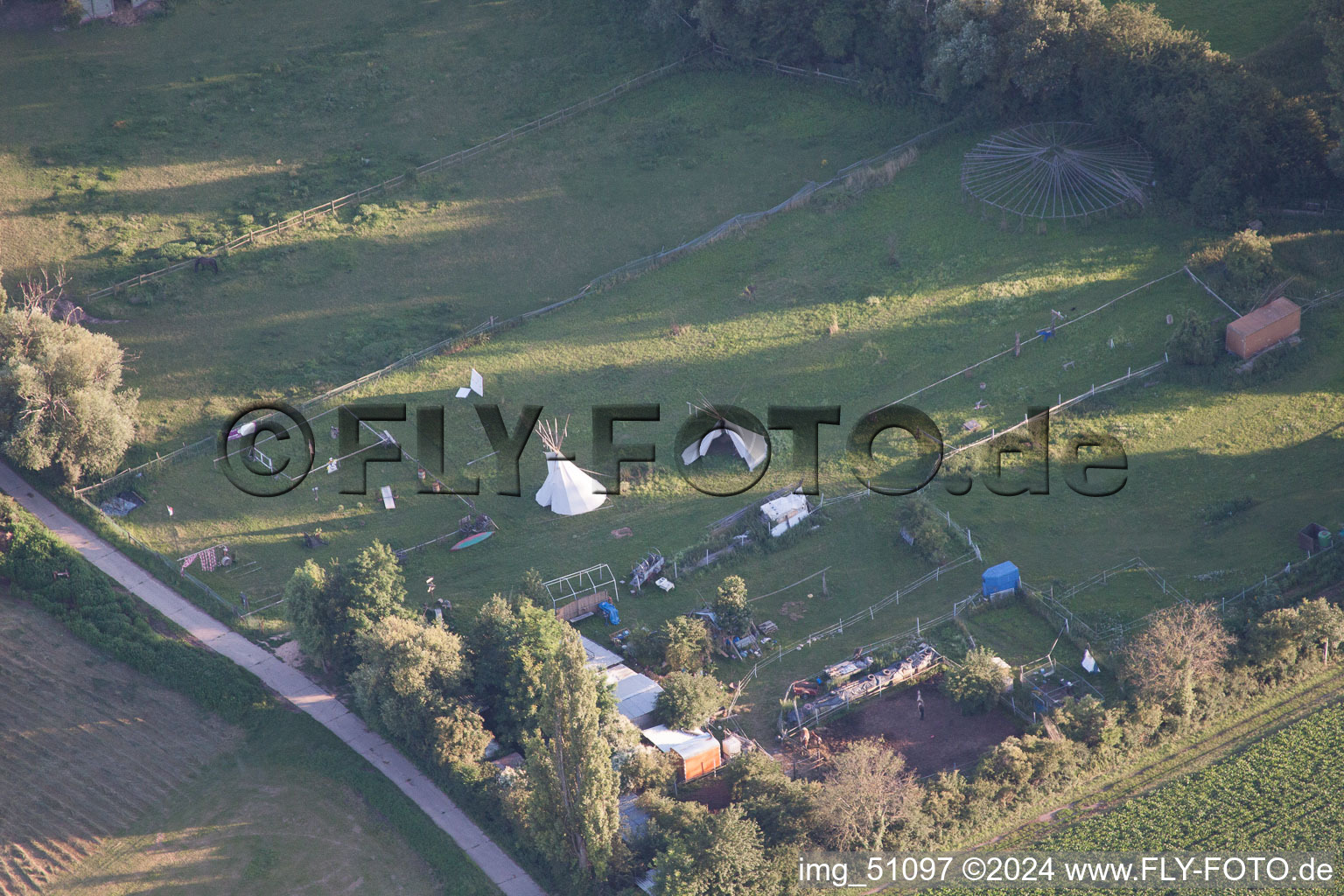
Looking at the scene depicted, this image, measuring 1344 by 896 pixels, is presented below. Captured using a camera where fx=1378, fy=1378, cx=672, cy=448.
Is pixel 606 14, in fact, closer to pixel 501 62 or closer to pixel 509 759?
pixel 501 62

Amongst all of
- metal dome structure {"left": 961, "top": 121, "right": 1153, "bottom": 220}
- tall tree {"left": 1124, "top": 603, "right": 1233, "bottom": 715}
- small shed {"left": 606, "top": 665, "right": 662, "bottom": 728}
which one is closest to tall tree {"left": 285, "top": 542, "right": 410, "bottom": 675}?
small shed {"left": 606, "top": 665, "right": 662, "bottom": 728}

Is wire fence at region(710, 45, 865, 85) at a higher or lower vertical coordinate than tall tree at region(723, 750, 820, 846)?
higher

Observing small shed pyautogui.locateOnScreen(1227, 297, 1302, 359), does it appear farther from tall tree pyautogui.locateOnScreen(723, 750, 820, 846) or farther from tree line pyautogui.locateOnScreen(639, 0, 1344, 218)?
tall tree pyautogui.locateOnScreen(723, 750, 820, 846)

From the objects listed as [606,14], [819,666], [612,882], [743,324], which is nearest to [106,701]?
[612,882]

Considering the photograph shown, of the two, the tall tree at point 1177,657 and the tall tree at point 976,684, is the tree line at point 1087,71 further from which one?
the tall tree at point 976,684

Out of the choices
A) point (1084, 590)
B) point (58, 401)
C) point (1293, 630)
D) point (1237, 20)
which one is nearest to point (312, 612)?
point (58, 401)

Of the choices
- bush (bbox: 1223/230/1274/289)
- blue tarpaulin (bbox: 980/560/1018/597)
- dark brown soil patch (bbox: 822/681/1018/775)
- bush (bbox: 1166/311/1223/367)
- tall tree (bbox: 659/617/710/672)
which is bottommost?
dark brown soil patch (bbox: 822/681/1018/775)

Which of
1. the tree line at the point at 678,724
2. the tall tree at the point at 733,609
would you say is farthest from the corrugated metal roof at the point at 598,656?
the tall tree at the point at 733,609

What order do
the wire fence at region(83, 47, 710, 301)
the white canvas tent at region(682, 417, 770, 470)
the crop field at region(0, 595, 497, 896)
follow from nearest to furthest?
the crop field at region(0, 595, 497, 896) → the white canvas tent at region(682, 417, 770, 470) → the wire fence at region(83, 47, 710, 301)
